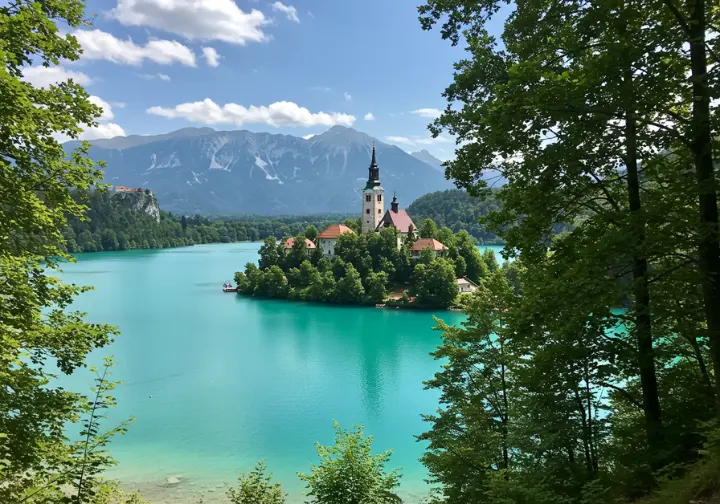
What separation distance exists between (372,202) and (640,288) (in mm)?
59195

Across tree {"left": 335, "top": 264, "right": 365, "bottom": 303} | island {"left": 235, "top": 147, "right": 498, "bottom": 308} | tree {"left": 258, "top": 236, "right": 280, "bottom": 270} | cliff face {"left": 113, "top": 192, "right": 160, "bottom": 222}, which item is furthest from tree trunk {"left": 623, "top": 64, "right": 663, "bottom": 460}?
cliff face {"left": 113, "top": 192, "right": 160, "bottom": 222}

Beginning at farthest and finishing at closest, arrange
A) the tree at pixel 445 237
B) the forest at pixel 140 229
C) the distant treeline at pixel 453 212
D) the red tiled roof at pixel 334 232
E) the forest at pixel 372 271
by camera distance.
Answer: the distant treeline at pixel 453 212 < the forest at pixel 140 229 < the red tiled roof at pixel 334 232 < the tree at pixel 445 237 < the forest at pixel 372 271

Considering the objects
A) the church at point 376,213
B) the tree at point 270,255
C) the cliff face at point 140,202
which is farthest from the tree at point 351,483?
the cliff face at point 140,202

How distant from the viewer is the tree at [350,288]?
46.3 meters

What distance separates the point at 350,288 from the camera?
4647 cm

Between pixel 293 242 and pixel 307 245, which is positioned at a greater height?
pixel 293 242

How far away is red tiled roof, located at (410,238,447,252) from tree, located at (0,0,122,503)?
1743 inches

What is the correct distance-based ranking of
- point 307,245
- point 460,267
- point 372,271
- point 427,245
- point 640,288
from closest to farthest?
point 640,288 → point 372,271 → point 460,267 → point 427,245 → point 307,245

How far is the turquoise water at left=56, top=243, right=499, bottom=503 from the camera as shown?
1492 centimetres

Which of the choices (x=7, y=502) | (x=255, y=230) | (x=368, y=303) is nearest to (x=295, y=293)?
(x=368, y=303)

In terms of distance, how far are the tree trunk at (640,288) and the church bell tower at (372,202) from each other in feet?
190

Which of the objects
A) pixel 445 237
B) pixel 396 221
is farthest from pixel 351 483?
pixel 396 221

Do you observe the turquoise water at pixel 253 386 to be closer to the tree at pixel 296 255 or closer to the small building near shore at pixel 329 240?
the tree at pixel 296 255

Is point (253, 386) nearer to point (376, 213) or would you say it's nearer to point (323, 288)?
point (323, 288)
